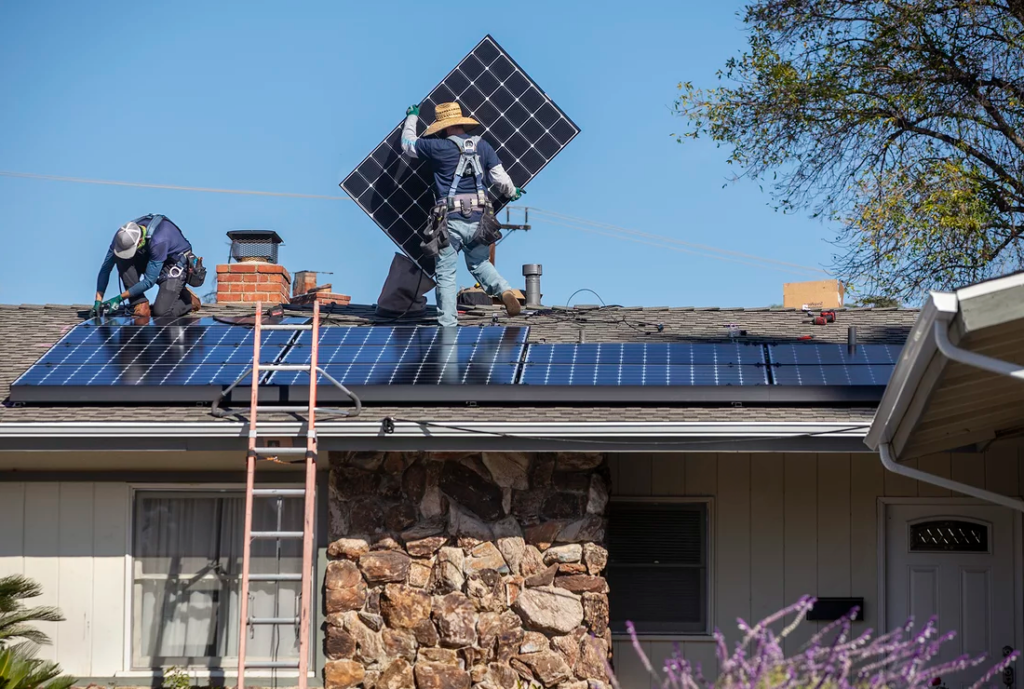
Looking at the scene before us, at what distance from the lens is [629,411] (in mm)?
11258

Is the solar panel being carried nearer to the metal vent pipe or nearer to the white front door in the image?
the metal vent pipe

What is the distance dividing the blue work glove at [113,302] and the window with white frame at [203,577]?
358 centimetres

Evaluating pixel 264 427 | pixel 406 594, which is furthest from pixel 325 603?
pixel 264 427

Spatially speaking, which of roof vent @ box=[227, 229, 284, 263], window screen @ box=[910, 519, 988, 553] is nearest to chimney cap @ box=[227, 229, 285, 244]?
roof vent @ box=[227, 229, 284, 263]

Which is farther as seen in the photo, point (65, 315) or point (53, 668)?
point (65, 315)

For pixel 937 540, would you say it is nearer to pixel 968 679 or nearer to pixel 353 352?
pixel 968 679

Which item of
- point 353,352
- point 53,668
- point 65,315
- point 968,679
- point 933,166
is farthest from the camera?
point 933,166

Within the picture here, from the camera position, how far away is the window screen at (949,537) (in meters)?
12.2

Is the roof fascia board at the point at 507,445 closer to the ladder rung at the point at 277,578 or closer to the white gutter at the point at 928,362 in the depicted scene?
the ladder rung at the point at 277,578

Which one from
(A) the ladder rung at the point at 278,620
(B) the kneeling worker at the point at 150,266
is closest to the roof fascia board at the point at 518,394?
(A) the ladder rung at the point at 278,620

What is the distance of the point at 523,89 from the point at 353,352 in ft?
15.7

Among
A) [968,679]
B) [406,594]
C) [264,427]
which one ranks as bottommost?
[968,679]

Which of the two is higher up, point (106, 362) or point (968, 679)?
point (106, 362)

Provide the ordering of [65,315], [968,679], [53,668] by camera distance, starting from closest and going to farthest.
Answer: [53,668] < [968,679] < [65,315]
